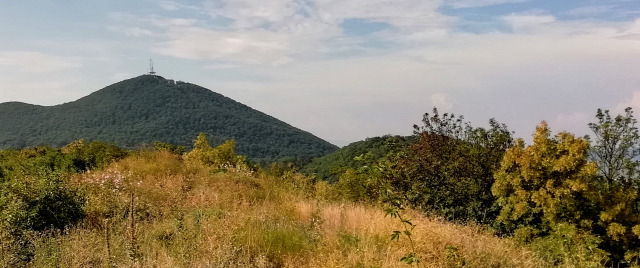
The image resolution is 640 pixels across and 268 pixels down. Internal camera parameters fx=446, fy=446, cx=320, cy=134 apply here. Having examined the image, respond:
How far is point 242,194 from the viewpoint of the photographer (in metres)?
10.1

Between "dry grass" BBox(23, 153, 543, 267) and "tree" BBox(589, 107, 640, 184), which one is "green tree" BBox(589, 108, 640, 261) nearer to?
"tree" BBox(589, 107, 640, 184)

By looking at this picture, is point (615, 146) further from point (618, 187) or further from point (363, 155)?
point (363, 155)

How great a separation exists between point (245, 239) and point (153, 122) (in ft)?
452

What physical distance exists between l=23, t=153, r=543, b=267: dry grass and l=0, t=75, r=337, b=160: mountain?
94.4 metres

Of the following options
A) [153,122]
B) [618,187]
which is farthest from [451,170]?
[153,122]

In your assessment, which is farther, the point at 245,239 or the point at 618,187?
the point at 618,187

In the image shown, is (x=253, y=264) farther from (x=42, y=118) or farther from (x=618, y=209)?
(x=42, y=118)

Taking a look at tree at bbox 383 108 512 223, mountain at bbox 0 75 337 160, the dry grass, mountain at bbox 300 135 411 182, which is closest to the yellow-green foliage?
tree at bbox 383 108 512 223

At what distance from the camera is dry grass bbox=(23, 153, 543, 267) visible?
534cm

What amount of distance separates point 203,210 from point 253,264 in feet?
8.63

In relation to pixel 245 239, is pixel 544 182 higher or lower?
higher

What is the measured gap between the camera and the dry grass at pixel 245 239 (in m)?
5.34

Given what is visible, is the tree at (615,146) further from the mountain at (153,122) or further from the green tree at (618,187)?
the mountain at (153,122)

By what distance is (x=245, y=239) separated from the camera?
19.5 ft
